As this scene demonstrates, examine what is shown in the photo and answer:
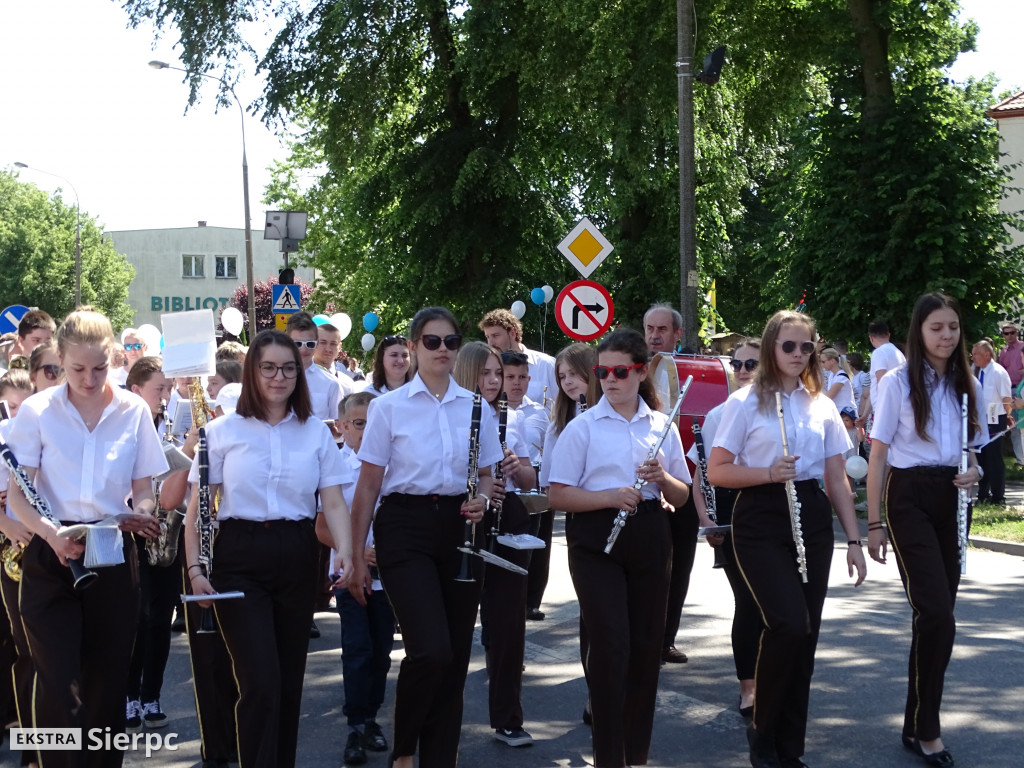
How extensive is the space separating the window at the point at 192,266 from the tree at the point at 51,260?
11143 millimetres

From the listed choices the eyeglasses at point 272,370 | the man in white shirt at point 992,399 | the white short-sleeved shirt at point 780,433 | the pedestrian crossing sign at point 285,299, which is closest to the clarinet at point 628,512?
the white short-sleeved shirt at point 780,433

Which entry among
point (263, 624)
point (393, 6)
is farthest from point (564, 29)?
point (263, 624)

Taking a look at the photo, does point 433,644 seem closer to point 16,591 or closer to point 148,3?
point 16,591

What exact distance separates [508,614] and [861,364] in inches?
506

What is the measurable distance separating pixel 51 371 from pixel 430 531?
238 centimetres

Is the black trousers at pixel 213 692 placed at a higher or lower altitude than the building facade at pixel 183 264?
lower

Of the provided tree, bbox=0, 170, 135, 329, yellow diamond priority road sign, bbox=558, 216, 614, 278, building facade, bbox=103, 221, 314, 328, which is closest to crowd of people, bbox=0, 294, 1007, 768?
yellow diamond priority road sign, bbox=558, 216, 614, 278

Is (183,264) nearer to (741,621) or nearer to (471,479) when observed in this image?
(741,621)

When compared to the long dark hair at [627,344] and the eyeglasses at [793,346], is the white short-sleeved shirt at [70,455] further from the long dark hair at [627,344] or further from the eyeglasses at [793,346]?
the eyeglasses at [793,346]

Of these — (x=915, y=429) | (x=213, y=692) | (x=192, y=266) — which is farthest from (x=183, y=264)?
(x=915, y=429)

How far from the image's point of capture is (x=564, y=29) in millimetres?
21734

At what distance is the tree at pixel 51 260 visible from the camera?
67.5m

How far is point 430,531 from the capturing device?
527 centimetres

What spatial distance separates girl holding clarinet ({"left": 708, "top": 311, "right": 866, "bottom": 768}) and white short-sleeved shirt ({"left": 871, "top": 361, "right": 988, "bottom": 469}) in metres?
0.28
